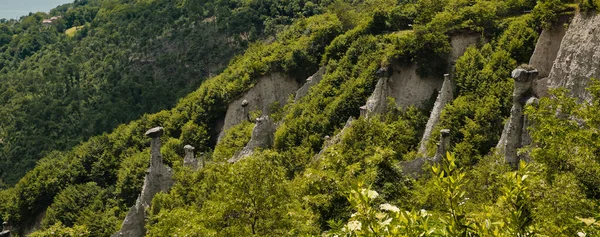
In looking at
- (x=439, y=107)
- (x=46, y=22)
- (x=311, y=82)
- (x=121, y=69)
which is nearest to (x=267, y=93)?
(x=311, y=82)

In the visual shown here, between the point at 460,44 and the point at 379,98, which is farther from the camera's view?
the point at 379,98

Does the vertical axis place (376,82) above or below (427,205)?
below

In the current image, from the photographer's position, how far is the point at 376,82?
3747cm

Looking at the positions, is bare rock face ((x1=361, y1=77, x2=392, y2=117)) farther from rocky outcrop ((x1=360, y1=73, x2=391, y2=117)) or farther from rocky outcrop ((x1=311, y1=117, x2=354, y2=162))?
rocky outcrop ((x1=311, y1=117, x2=354, y2=162))

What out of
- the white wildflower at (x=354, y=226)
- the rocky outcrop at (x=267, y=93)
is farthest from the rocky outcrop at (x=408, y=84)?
the white wildflower at (x=354, y=226)

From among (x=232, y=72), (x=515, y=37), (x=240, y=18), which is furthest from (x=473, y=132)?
(x=240, y=18)

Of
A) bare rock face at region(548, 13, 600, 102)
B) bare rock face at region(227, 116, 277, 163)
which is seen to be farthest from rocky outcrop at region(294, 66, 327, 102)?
bare rock face at region(548, 13, 600, 102)

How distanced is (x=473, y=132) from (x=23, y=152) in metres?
70.4

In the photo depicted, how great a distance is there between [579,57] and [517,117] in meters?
3.79

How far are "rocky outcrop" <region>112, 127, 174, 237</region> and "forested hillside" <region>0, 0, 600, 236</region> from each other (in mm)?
939

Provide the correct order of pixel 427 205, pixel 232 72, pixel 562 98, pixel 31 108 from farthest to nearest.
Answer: pixel 31 108
pixel 232 72
pixel 427 205
pixel 562 98

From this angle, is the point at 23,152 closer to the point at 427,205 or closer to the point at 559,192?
the point at 427,205

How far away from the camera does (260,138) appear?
136 feet

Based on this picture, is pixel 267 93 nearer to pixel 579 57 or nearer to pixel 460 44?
pixel 460 44
